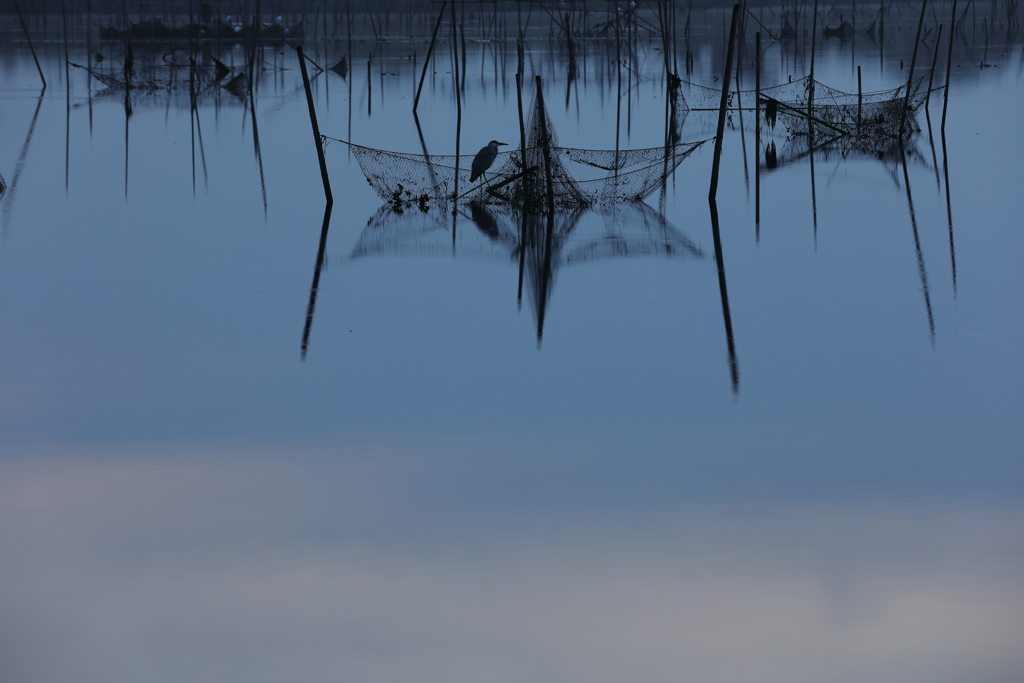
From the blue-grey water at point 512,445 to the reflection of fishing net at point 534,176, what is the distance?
29cm

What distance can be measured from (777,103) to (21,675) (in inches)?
412

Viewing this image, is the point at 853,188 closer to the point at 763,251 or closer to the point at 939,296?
the point at 763,251

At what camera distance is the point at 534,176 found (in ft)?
28.0

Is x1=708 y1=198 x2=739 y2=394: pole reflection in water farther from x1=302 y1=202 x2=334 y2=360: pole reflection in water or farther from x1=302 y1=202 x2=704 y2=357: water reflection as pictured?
x1=302 y1=202 x2=334 y2=360: pole reflection in water

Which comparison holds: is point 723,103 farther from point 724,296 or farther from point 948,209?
point 724,296

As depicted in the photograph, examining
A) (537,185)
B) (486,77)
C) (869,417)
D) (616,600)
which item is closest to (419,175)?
(537,185)

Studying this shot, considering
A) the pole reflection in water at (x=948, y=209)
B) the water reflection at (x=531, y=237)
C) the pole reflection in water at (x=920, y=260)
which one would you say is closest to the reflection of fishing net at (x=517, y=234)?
the water reflection at (x=531, y=237)

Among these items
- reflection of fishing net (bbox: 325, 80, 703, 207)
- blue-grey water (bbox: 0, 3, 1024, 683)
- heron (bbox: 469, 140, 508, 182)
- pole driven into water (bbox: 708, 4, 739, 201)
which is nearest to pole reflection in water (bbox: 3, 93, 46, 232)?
blue-grey water (bbox: 0, 3, 1024, 683)

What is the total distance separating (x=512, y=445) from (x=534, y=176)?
4793mm

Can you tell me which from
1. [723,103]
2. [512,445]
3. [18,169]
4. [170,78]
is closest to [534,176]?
[723,103]

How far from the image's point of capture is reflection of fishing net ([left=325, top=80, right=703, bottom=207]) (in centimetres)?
850

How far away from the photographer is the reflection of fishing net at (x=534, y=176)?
8500 millimetres

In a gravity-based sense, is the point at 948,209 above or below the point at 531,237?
above

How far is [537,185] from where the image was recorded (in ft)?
28.1
